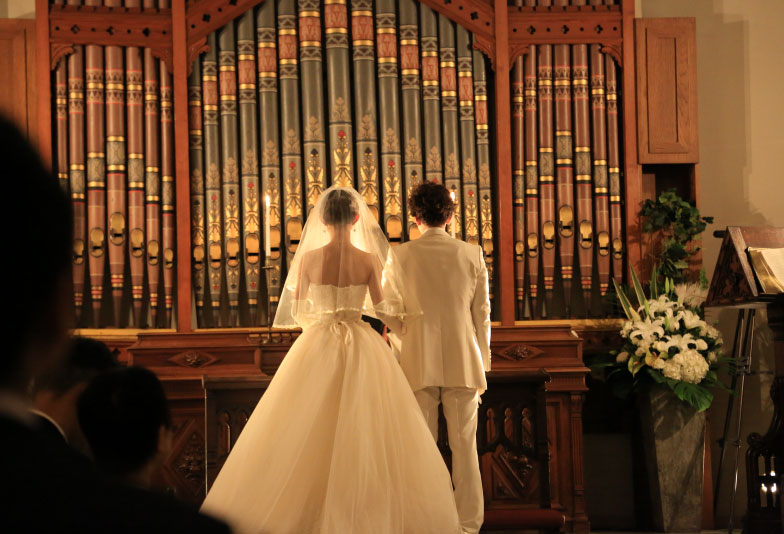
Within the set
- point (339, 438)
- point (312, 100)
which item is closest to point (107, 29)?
point (312, 100)

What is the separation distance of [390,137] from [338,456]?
300 cm

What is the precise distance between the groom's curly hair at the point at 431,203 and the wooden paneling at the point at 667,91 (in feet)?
8.02

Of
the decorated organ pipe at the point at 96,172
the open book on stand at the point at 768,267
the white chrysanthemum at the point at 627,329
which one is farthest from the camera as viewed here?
the decorated organ pipe at the point at 96,172

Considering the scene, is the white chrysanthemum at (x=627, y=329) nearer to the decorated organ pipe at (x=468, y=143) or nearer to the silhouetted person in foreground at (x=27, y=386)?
the decorated organ pipe at (x=468, y=143)

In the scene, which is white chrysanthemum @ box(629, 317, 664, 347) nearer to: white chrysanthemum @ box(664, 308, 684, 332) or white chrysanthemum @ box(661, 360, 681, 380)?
white chrysanthemum @ box(664, 308, 684, 332)

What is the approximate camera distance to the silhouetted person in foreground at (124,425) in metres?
1.82

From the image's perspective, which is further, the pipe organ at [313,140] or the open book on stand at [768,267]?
the pipe organ at [313,140]

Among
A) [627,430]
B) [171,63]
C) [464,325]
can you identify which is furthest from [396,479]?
[171,63]

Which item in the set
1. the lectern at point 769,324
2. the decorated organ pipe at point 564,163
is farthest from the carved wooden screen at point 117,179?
the lectern at point 769,324

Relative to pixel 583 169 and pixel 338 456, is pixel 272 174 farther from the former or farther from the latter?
pixel 338 456

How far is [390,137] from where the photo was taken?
22.8 feet

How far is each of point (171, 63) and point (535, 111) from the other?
2511 mm

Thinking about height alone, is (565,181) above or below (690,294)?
above

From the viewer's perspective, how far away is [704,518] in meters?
6.66
